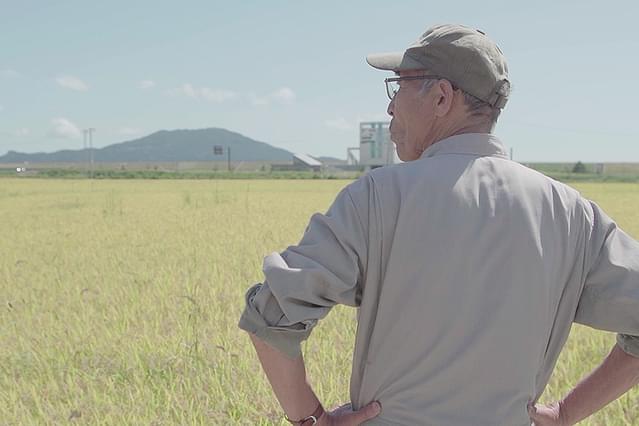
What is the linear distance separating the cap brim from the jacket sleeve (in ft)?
1.35

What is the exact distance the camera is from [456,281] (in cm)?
106

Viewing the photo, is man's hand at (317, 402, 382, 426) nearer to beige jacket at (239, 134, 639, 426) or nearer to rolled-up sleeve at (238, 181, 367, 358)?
beige jacket at (239, 134, 639, 426)

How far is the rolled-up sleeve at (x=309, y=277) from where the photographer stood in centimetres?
99

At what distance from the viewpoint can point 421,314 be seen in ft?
3.51

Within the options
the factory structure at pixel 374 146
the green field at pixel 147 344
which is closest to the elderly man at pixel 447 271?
the green field at pixel 147 344

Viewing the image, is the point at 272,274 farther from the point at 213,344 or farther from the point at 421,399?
the point at 213,344

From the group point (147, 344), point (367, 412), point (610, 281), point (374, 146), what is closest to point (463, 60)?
point (610, 281)

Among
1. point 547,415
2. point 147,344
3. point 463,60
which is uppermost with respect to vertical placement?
point 463,60

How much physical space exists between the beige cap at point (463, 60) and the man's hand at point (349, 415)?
1.81 feet

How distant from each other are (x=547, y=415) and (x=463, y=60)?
2.36 feet

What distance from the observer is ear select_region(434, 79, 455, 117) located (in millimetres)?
1144

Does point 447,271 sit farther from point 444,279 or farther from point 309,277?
point 309,277

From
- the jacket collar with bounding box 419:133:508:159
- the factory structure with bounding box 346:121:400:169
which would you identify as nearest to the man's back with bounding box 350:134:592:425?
the jacket collar with bounding box 419:133:508:159

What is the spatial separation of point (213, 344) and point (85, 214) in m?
10.3
